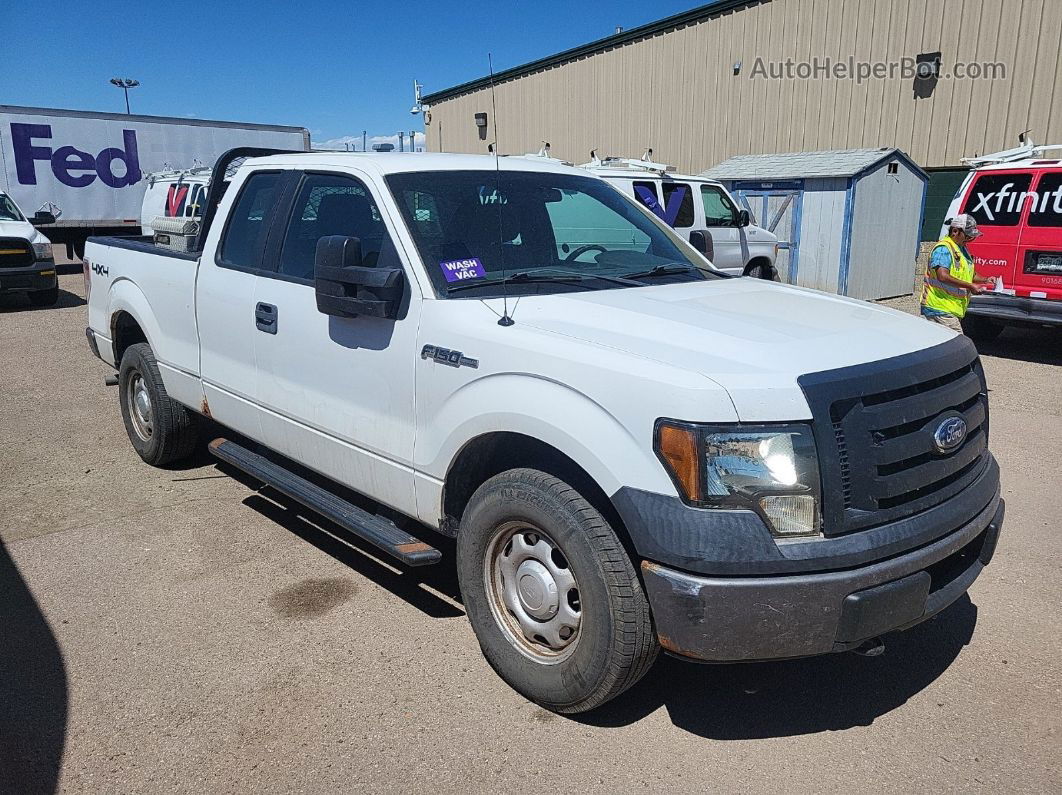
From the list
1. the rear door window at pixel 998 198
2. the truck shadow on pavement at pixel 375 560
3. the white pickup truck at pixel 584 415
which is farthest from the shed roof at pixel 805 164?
the truck shadow on pavement at pixel 375 560

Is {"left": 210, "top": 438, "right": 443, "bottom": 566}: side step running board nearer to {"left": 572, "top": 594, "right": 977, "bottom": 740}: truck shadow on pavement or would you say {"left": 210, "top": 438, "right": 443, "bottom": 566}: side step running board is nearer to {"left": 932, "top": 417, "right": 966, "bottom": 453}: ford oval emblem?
{"left": 572, "top": 594, "right": 977, "bottom": 740}: truck shadow on pavement

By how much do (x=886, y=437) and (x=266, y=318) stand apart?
2888mm

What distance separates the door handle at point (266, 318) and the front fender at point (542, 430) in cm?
119

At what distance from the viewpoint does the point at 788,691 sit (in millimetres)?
3248

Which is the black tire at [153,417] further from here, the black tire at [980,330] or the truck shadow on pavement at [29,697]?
the black tire at [980,330]

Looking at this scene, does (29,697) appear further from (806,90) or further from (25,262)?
(806,90)

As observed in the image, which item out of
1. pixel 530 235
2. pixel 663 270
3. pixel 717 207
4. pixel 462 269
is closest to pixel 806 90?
pixel 717 207

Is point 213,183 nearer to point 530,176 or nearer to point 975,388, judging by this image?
point 530,176

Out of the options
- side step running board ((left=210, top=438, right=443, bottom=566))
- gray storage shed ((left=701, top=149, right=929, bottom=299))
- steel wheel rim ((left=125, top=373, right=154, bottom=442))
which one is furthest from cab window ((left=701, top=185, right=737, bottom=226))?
side step running board ((left=210, top=438, right=443, bottom=566))

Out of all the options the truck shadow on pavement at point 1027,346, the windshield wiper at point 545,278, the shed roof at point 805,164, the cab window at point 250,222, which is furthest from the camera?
the shed roof at point 805,164

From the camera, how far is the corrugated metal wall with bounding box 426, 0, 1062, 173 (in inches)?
595

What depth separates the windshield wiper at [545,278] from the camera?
3414 mm

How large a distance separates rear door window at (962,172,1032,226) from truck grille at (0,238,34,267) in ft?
44.7

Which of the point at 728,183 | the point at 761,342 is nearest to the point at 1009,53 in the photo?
the point at 728,183
